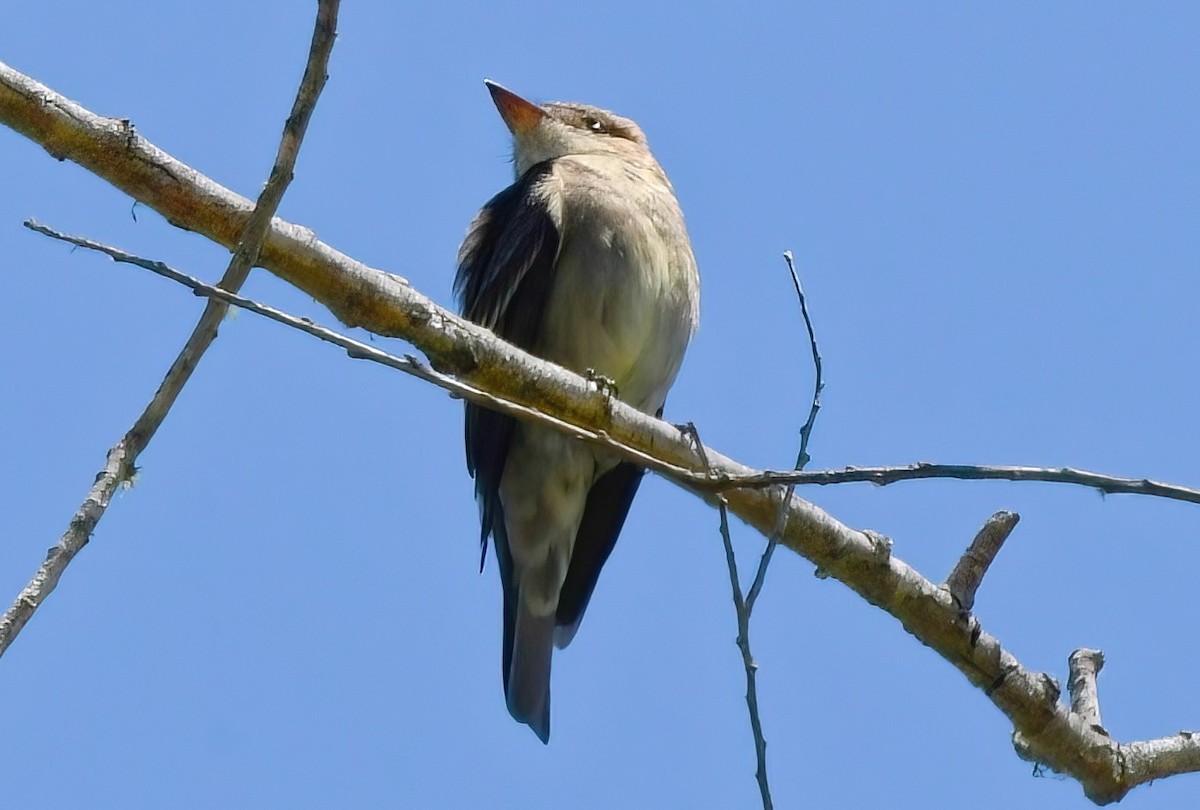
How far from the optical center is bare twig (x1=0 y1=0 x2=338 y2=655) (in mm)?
2896

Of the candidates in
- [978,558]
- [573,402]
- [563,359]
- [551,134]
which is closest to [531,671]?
[563,359]

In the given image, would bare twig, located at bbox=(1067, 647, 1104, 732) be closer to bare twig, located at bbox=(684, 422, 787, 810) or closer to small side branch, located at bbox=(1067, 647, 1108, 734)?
small side branch, located at bbox=(1067, 647, 1108, 734)

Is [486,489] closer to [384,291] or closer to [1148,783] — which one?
[384,291]

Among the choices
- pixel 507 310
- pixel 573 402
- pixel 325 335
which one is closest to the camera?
pixel 325 335

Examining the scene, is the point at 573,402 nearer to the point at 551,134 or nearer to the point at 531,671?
the point at 531,671

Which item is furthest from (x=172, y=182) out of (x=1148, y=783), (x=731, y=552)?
(x=1148, y=783)

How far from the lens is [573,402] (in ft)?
15.1

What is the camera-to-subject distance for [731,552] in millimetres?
3354

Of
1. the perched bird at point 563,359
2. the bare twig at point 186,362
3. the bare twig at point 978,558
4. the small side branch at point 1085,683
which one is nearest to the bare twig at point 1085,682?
the small side branch at point 1085,683

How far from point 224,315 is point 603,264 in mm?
2959

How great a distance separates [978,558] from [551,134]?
3.69 m

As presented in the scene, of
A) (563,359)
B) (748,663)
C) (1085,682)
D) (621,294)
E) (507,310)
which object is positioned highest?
(621,294)

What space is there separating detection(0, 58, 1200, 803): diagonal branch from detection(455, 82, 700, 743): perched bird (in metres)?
1.52

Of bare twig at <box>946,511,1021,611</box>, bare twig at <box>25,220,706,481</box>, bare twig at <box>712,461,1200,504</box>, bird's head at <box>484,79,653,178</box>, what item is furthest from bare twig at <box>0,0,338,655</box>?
bird's head at <box>484,79,653,178</box>
